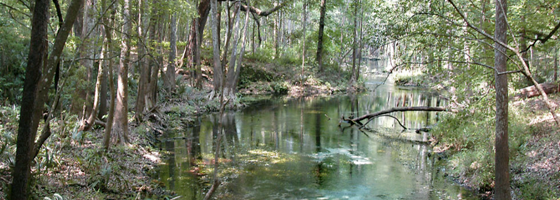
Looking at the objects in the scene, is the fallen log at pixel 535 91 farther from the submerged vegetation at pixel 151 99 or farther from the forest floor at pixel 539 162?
the forest floor at pixel 539 162

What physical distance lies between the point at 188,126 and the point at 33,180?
9.94 meters

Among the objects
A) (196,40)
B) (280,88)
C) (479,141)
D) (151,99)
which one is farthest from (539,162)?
(280,88)

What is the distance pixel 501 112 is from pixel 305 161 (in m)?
5.74

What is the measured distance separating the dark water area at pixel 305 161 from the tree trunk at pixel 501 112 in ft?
6.06

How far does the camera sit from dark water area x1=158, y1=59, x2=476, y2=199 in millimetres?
8297

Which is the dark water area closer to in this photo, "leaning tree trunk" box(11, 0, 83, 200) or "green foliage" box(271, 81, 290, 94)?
"leaning tree trunk" box(11, 0, 83, 200)

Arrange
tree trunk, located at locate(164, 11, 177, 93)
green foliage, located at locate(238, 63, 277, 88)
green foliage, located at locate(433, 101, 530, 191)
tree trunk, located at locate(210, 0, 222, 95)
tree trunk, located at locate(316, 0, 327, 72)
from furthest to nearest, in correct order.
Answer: tree trunk, located at locate(316, 0, 327, 72)
green foliage, located at locate(238, 63, 277, 88)
tree trunk, located at locate(210, 0, 222, 95)
tree trunk, located at locate(164, 11, 177, 93)
green foliage, located at locate(433, 101, 530, 191)

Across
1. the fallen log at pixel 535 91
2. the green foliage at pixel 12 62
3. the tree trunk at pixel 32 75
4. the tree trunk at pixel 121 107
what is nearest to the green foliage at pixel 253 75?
the green foliage at pixel 12 62

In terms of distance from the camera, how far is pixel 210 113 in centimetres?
1912

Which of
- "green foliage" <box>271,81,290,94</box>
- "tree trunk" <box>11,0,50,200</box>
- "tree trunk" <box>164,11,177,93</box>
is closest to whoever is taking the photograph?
"tree trunk" <box>11,0,50,200</box>

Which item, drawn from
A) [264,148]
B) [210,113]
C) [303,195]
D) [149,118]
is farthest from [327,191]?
[210,113]

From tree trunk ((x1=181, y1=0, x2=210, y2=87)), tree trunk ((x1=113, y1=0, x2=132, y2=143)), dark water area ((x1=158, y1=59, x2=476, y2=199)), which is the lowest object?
dark water area ((x1=158, y1=59, x2=476, y2=199))

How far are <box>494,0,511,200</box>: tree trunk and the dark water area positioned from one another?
185cm

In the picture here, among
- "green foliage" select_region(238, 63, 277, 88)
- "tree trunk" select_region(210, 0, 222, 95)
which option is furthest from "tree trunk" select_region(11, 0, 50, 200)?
"green foliage" select_region(238, 63, 277, 88)
